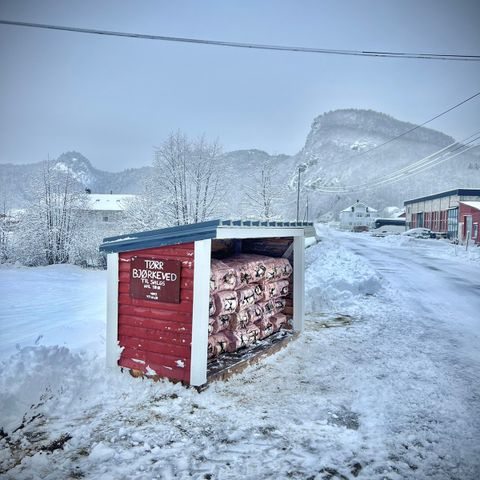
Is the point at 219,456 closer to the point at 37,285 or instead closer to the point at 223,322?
the point at 223,322

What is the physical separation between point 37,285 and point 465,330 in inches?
555

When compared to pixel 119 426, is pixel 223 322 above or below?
above

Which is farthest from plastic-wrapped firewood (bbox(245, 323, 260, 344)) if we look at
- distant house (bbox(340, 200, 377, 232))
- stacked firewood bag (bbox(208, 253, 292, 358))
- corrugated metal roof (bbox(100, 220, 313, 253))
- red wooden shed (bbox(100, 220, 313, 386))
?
distant house (bbox(340, 200, 377, 232))

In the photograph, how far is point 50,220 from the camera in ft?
92.7

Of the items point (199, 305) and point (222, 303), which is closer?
point (199, 305)

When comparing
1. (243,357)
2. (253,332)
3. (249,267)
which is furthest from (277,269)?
(243,357)

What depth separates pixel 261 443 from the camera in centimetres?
371

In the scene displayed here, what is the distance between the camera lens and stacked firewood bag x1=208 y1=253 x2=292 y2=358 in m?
5.75

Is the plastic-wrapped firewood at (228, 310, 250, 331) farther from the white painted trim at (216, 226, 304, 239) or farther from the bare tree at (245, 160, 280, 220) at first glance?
the bare tree at (245, 160, 280, 220)

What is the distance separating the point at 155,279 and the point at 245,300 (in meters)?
1.90

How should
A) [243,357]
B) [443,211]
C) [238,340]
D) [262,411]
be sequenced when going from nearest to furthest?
[262,411]
[243,357]
[238,340]
[443,211]

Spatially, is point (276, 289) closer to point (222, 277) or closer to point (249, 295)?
point (249, 295)

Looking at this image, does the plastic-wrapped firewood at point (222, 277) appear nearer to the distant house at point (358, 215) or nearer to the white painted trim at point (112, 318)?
the white painted trim at point (112, 318)

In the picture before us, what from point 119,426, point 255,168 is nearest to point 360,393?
point 119,426
